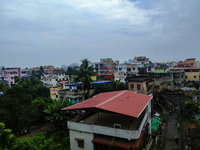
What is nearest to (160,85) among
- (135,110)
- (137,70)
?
(137,70)

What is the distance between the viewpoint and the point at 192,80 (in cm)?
5388

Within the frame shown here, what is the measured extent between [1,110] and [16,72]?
201 ft

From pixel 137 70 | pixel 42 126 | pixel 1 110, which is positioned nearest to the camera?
pixel 1 110

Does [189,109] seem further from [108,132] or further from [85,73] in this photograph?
[85,73]

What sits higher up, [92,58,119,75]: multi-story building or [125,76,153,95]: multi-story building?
[92,58,119,75]: multi-story building

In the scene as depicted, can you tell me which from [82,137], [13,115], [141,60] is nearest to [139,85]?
[82,137]

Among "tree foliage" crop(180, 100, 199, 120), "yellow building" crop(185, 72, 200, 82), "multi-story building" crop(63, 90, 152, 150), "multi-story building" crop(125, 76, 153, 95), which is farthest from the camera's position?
"yellow building" crop(185, 72, 200, 82)

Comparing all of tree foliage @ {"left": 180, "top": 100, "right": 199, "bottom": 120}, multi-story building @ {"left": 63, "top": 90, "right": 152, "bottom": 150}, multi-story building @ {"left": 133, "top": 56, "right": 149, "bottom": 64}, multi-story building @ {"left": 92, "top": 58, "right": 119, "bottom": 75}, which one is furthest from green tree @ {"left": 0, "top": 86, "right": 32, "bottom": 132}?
multi-story building @ {"left": 133, "top": 56, "right": 149, "bottom": 64}

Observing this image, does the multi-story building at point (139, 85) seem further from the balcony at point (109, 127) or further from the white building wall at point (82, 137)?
the white building wall at point (82, 137)

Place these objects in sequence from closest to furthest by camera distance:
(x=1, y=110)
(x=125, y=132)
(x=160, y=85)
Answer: (x=125, y=132) → (x=1, y=110) → (x=160, y=85)

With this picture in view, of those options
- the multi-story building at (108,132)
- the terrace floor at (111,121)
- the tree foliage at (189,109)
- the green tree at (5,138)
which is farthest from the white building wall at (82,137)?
the tree foliage at (189,109)

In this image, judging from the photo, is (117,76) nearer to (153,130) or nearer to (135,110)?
(153,130)

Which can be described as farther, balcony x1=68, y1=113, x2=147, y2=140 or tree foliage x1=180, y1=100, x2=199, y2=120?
tree foliage x1=180, y1=100, x2=199, y2=120

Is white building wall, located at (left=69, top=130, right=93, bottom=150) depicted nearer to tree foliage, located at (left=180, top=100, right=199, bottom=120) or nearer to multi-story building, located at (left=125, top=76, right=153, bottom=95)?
tree foliage, located at (left=180, top=100, right=199, bottom=120)
